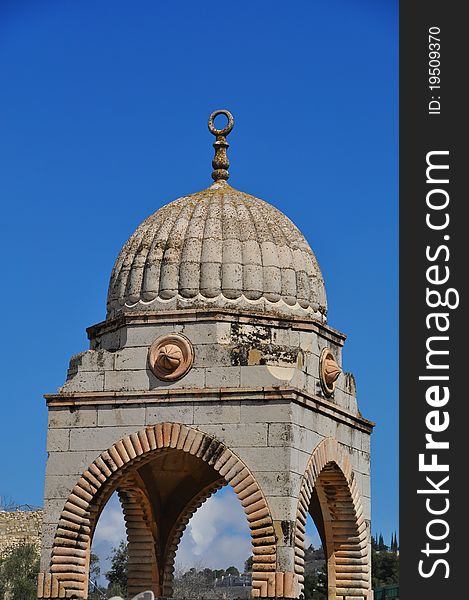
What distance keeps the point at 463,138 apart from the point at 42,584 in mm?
9560

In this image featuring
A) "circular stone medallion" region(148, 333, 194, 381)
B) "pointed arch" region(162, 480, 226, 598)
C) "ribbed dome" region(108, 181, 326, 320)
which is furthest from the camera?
"pointed arch" region(162, 480, 226, 598)

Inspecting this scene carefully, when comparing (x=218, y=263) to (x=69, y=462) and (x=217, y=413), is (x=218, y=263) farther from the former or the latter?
(x=69, y=462)

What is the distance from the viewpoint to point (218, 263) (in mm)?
24938

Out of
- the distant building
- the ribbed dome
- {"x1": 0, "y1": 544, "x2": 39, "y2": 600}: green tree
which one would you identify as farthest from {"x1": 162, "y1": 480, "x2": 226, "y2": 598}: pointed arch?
the distant building

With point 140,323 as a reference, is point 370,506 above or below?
below

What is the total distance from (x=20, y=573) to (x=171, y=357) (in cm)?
2860

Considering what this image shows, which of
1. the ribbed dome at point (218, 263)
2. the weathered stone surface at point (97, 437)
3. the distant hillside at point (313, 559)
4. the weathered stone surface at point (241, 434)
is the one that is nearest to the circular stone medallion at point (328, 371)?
the ribbed dome at point (218, 263)

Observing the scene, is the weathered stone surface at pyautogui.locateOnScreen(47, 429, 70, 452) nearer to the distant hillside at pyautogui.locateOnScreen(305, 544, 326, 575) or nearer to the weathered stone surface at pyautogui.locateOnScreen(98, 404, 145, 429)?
the weathered stone surface at pyautogui.locateOnScreen(98, 404, 145, 429)

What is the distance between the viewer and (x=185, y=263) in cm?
2495

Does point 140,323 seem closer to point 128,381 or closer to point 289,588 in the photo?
point 128,381

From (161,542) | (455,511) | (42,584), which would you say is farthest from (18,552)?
(455,511)

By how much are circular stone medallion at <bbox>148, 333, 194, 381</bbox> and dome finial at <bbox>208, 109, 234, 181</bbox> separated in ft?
12.0

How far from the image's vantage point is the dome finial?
1037 inches

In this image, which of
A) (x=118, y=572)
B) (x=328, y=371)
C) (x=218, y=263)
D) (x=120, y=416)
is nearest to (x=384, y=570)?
(x=118, y=572)
